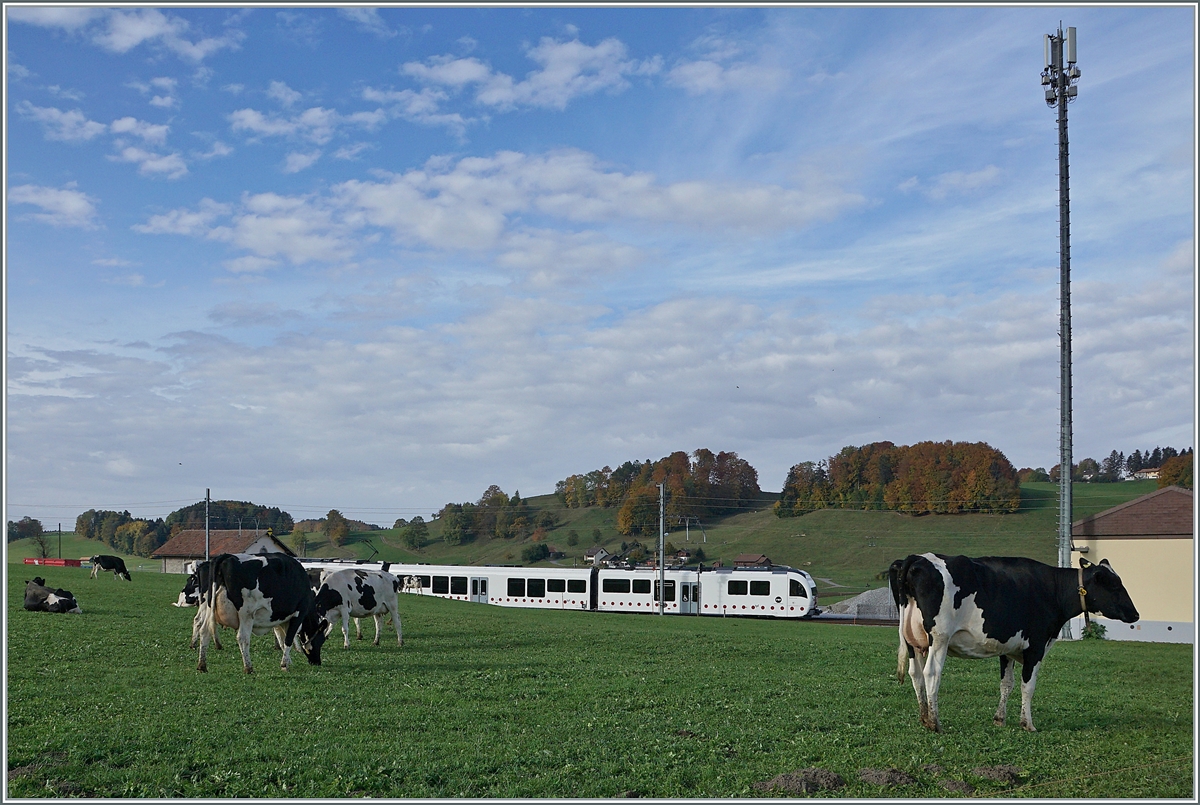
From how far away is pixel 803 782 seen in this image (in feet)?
28.5

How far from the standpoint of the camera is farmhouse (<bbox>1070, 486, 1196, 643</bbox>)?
123 feet

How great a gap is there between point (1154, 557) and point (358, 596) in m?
35.2

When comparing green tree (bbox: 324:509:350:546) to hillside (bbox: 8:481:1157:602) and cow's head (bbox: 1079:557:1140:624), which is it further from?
cow's head (bbox: 1079:557:1140:624)

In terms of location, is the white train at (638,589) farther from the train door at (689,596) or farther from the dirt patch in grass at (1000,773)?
the dirt patch in grass at (1000,773)

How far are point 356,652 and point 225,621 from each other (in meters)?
3.93

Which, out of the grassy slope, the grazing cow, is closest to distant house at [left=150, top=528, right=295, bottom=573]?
the grassy slope

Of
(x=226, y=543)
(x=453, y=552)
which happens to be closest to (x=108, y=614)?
(x=226, y=543)

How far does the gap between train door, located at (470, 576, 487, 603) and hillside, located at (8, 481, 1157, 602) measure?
116 feet

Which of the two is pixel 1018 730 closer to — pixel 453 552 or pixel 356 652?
pixel 356 652

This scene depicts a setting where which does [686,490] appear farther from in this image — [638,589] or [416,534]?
[638,589]

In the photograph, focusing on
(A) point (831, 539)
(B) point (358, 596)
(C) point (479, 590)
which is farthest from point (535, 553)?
(B) point (358, 596)

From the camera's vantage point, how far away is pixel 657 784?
28.2 feet

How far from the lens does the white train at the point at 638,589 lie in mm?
48406

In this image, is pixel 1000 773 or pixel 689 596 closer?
pixel 1000 773
